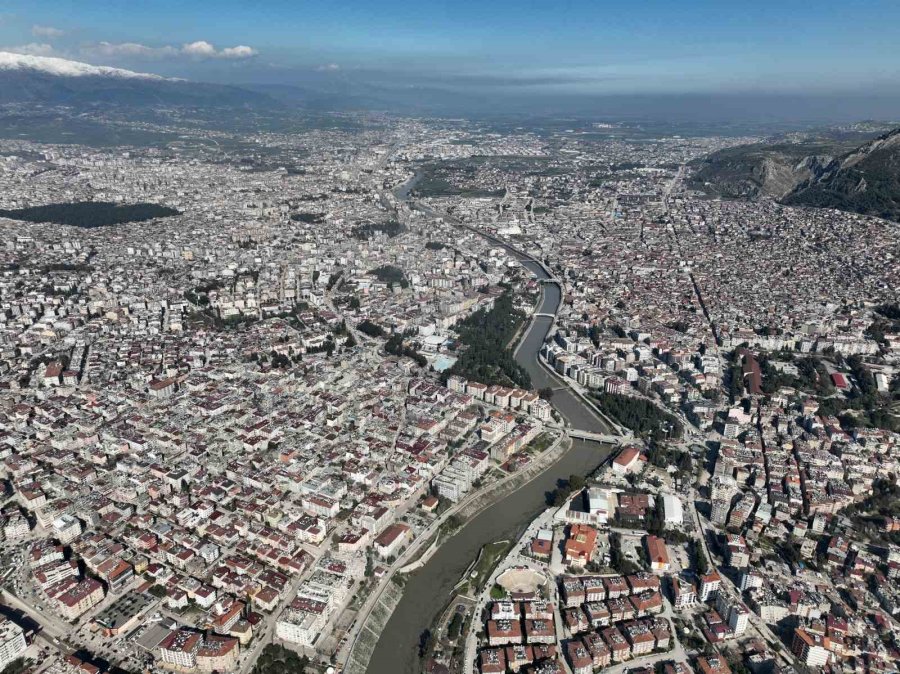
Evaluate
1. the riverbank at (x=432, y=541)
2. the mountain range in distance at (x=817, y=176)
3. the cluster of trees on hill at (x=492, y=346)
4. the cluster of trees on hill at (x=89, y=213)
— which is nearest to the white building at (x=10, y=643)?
the riverbank at (x=432, y=541)

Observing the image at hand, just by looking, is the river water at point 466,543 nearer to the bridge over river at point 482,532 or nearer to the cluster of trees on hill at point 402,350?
the bridge over river at point 482,532

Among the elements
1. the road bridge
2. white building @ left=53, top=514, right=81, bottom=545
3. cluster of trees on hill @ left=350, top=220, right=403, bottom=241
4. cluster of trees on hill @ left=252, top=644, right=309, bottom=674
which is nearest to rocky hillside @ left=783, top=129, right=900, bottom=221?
cluster of trees on hill @ left=350, top=220, right=403, bottom=241

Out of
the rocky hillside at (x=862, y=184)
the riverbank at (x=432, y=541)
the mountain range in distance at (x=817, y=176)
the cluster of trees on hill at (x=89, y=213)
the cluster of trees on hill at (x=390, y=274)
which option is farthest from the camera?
the mountain range in distance at (x=817, y=176)

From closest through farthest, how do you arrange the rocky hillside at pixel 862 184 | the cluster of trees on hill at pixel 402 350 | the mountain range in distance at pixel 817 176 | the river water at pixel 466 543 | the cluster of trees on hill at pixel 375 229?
the river water at pixel 466 543
the cluster of trees on hill at pixel 402 350
the cluster of trees on hill at pixel 375 229
the rocky hillside at pixel 862 184
the mountain range in distance at pixel 817 176

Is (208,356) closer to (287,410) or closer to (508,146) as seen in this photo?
(287,410)

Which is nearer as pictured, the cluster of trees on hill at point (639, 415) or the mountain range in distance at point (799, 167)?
the cluster of trees on hill at point (639, 415)

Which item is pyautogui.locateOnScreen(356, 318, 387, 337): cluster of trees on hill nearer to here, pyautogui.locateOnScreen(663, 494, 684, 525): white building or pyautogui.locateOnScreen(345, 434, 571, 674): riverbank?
pyautogui.locateOnScreen(345, 434, 571, 674): riverbank
